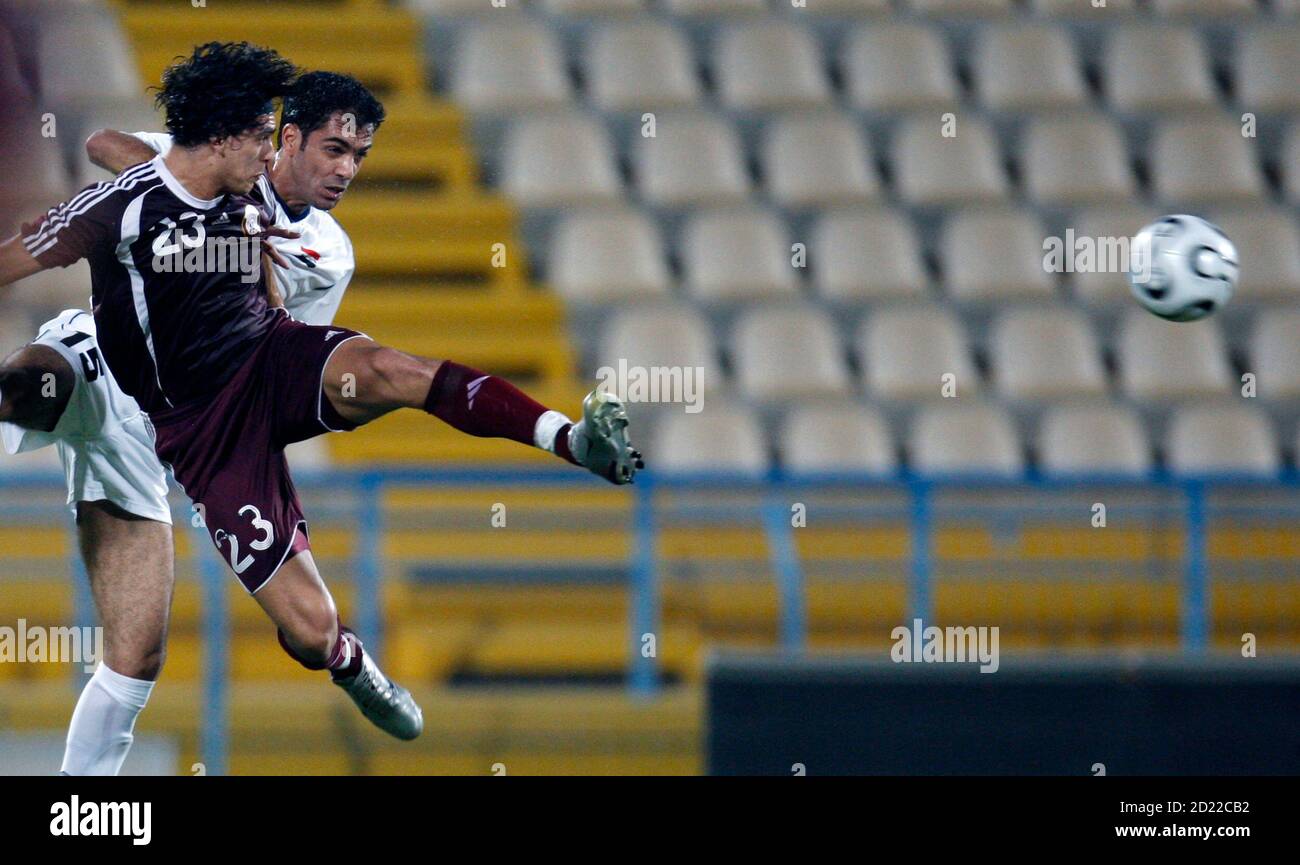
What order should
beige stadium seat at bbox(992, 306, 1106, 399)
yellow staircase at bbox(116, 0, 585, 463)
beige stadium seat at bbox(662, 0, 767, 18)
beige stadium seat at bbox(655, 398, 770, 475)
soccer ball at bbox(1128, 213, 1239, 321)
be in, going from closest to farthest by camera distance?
soccer ball at bbox(1128, 213, 1239, 321) < yellow staircase at bbox(116, 0, 585, 463) < beige stadium seat at bbox(655, 398, 770, 475) < beige stadium seat at bbox(992, 306, 1106, 399) < beige stadium seat at bbox(662, 0, 767, 18)

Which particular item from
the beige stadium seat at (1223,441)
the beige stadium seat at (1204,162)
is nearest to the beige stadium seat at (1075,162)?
the beige stadium seat at (1204,162)

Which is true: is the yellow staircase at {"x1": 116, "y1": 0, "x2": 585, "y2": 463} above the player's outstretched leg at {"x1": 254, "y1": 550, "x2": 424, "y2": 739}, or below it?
above

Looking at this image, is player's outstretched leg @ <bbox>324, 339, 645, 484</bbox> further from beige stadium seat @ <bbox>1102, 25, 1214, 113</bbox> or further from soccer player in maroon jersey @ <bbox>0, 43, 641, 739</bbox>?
beige stadium seat @ <bbox>1102, 25, 1214, 113</bbox>

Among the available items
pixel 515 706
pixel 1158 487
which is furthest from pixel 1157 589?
pixel 515 706

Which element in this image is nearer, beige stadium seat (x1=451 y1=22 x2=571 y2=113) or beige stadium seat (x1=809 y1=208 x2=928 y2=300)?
beige stadium seat (x1=451 y1=22 x2=571 y2=113)

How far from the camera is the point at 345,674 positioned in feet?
15.3

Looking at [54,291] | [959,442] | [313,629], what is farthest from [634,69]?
[313,629]

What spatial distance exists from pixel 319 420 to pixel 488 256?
1.56 meters

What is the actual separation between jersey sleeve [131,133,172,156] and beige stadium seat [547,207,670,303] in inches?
73.3

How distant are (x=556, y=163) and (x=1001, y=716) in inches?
88.4

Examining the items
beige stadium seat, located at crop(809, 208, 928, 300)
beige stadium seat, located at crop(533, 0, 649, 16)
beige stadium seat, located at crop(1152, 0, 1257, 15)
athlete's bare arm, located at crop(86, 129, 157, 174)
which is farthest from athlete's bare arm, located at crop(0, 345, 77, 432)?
beige stadium seat, located at crop(1152, 0, 1257, 15)

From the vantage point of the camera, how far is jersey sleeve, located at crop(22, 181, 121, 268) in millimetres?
4426
